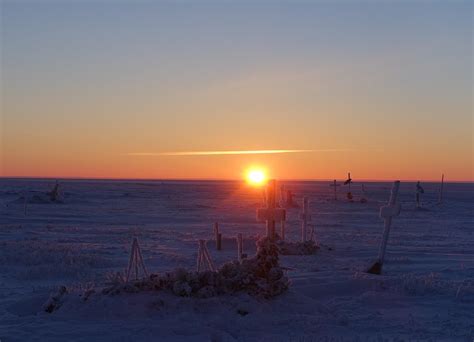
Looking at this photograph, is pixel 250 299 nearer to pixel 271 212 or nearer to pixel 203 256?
pixel 271 212

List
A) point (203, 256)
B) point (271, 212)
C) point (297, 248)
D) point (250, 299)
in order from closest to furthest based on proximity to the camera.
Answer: point (250, 299) < point (271, 212) < point (203, 256) < point (297, 248)

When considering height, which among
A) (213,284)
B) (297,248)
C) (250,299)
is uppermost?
(213,284)

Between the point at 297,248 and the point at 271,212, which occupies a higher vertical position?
the point at 271,212

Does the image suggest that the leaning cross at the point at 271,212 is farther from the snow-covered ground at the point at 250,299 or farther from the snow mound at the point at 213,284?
the snow mound at the point at 213,284

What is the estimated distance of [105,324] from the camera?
8.50 meters

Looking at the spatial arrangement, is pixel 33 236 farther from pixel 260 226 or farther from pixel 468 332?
pixel 468 332

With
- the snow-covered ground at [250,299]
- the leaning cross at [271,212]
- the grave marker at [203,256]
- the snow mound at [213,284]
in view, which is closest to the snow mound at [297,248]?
the snow-covered ground at [250,299]

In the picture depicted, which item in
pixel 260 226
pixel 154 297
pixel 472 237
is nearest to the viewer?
pixel 154 297

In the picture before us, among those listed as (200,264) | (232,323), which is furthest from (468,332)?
(200,264)

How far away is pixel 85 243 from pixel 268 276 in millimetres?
12736

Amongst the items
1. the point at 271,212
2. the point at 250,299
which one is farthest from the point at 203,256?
the point at 250,299

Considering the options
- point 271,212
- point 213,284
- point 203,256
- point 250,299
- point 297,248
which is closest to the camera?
point 250,299

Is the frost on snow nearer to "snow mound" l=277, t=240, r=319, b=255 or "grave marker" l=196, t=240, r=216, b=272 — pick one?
"grave marker" l=196, t=240, r=216, b=272

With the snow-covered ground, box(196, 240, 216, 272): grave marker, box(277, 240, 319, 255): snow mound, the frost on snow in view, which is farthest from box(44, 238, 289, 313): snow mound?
box(277, 240, 319, 255): snow mound
